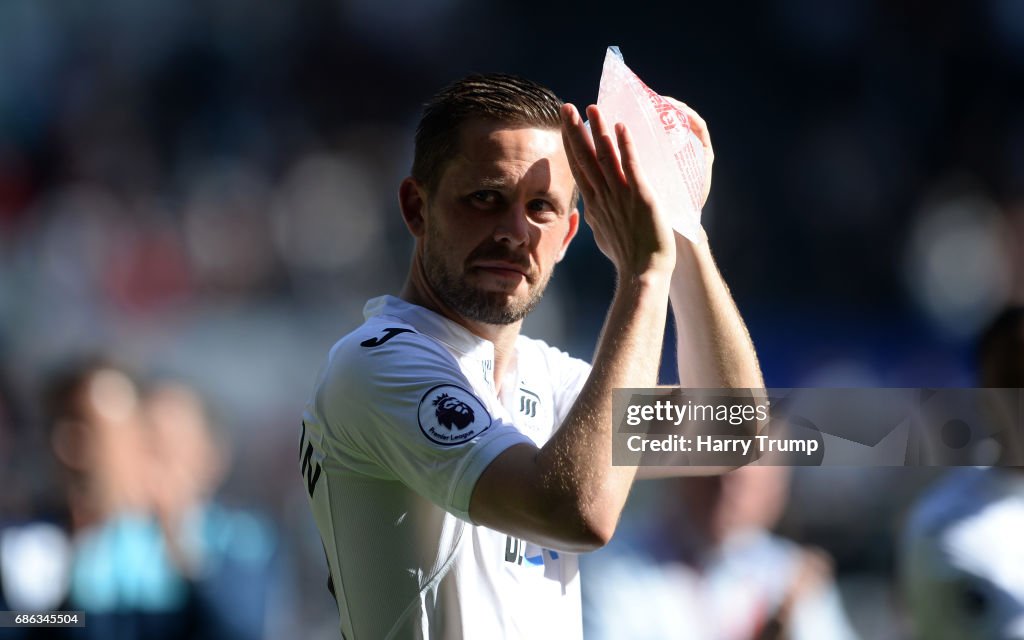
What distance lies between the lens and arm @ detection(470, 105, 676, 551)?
1.64m

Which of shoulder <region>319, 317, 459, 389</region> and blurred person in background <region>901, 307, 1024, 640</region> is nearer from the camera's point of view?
shoulder <region>319, 317, 459, 389</region>

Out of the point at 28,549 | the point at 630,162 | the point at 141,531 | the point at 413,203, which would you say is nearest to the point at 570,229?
the point at 413,203

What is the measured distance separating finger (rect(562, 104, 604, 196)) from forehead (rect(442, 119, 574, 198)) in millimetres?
143

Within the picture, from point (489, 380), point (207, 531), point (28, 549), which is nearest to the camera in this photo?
point (489, 380)

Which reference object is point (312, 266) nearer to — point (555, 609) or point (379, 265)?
point (379, 265)

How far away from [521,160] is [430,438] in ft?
1.83

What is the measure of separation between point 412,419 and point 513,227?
416mm

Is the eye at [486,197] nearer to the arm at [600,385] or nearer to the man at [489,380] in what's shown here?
the man at [489,380]

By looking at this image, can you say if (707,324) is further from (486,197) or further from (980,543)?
(980,543)

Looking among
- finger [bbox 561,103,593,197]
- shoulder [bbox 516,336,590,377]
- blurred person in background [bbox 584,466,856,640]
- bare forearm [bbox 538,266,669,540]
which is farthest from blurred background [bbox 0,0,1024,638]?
bare forearm [bbox 538,266,669,540]

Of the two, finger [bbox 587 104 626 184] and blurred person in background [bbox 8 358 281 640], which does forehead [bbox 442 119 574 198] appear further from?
blurred person in background [bbox 8 358 281 640]

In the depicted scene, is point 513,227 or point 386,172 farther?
point 386,172

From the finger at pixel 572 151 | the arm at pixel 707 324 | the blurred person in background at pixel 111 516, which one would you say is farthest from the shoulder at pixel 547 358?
the blurred person in background at pixel 111 516

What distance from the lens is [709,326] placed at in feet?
7.19
